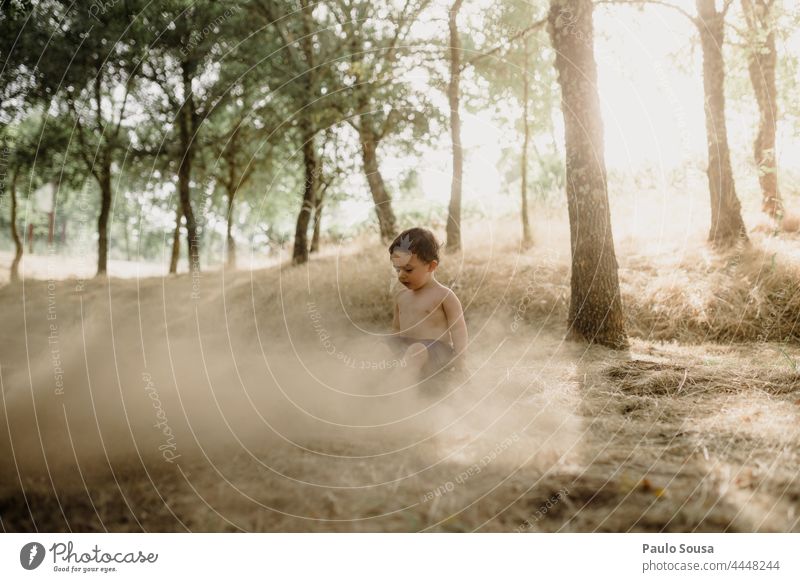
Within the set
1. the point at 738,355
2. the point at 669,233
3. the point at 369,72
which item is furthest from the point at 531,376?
the point at 369,72

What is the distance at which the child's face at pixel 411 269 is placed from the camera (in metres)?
4.37

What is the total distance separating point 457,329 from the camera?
433 cm

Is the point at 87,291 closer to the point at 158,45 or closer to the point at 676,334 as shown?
the point at 158,45

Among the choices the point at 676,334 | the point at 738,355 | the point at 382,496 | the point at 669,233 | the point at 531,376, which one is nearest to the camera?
the point at 382,496

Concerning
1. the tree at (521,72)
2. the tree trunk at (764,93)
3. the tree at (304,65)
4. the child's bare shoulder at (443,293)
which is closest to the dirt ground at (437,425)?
the child's bare shoulder at (443,293)

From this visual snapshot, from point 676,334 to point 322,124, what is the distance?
679 cm

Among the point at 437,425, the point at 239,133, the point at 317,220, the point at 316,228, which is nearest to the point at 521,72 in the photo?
the point at 317,220

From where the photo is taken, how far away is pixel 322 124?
32.9ft

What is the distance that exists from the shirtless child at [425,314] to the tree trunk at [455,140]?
458 centimetres

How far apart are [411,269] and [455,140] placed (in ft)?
16.1

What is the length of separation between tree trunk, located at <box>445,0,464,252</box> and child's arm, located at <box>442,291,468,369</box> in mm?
4723

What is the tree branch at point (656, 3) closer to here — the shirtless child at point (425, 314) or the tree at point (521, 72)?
the tree at point (521, 72)

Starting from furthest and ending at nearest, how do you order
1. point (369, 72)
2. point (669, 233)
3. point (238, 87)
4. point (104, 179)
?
1. point (104, 179)
2. point (238, 87)
3. point (369, 72)
4. point (669, 233)

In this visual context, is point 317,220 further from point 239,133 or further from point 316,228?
point 239,133
